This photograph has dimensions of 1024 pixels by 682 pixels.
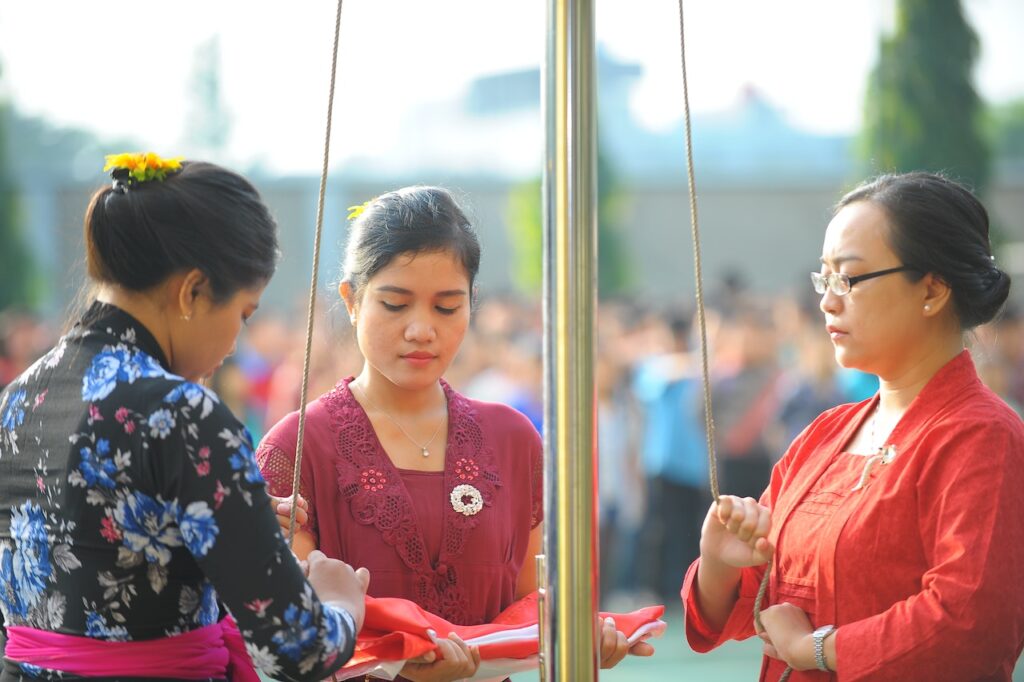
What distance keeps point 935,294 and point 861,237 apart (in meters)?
0.15

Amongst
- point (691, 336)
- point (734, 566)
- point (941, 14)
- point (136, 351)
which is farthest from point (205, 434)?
point (941, 14)

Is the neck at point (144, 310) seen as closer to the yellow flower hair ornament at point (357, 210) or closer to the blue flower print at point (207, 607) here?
the blue flower print at point (207, 607)

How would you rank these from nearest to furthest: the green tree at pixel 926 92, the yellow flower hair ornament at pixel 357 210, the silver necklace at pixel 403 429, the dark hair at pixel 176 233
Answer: the dark hair at pixel 176 233, the silver necklace at pixel 403 429, the yellow flower hair ornament at pixel 357 210, the green tree at pixel 926 92

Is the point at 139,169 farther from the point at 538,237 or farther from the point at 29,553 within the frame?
the point at 538,237

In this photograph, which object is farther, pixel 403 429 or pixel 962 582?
pixel 403 429

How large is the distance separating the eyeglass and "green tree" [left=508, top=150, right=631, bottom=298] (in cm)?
1449

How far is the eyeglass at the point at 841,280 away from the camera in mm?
2072

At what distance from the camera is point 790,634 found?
200 cm

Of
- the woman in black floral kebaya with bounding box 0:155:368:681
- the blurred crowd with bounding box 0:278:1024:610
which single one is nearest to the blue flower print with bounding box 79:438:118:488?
the woman in black floral kebaya with bounding box 0:155:368:681

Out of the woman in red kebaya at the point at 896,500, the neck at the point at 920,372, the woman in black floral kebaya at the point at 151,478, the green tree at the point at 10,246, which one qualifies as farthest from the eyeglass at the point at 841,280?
the green tree at the point at 10,246

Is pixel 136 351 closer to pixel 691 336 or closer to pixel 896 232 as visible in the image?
pixel 896 232

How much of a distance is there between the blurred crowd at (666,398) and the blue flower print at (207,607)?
4303mm

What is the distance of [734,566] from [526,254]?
1773 cm

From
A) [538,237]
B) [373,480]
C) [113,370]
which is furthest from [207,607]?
[538,237]
